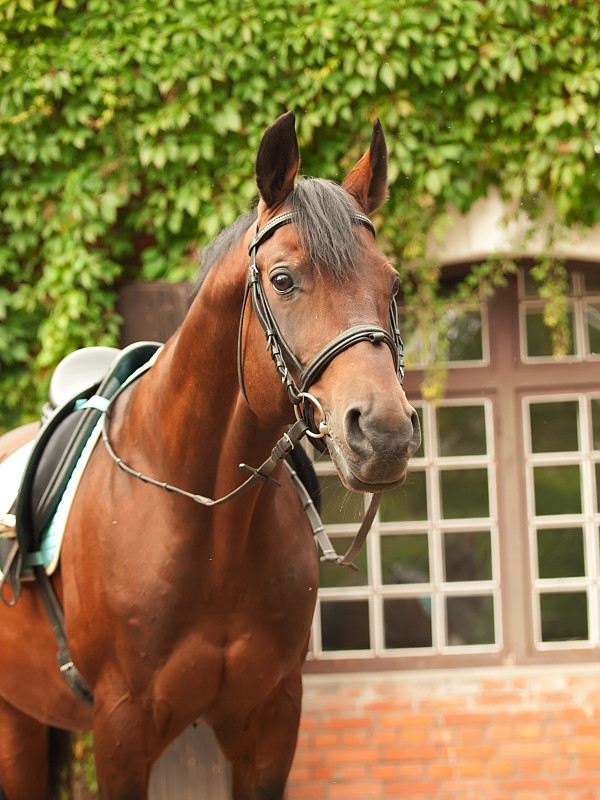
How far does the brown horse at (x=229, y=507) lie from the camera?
5.17ft

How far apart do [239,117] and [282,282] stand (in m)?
2.38

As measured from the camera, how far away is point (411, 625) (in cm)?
416

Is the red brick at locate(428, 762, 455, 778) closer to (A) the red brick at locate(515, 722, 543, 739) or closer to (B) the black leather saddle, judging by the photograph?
(A) the red brick at locate(515, 722, 543, 739)

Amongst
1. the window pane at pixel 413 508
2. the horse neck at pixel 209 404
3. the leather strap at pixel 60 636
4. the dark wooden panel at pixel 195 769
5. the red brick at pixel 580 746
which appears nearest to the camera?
the horse neck at pixel 209 404

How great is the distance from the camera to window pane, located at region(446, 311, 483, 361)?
420cm

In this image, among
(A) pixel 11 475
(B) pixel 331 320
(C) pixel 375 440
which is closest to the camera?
(C) pixel 375 440

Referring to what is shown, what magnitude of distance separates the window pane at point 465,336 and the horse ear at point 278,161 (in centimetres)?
263

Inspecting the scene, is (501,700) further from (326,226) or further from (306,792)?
(326,226)

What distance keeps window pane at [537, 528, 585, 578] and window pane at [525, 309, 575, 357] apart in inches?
38.0

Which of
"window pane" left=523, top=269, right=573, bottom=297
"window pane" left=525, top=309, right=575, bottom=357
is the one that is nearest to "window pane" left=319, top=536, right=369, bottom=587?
"window pane" left=525, top=309, right=575, bottom=357

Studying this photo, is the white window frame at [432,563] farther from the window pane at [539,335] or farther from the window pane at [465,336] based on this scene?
the window pane at [539,335]

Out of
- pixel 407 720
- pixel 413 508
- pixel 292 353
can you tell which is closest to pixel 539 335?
pixel 413 508

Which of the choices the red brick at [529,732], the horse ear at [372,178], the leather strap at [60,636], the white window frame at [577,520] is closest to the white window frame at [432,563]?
the white window frame at [577,520]

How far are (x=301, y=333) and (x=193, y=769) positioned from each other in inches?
106
